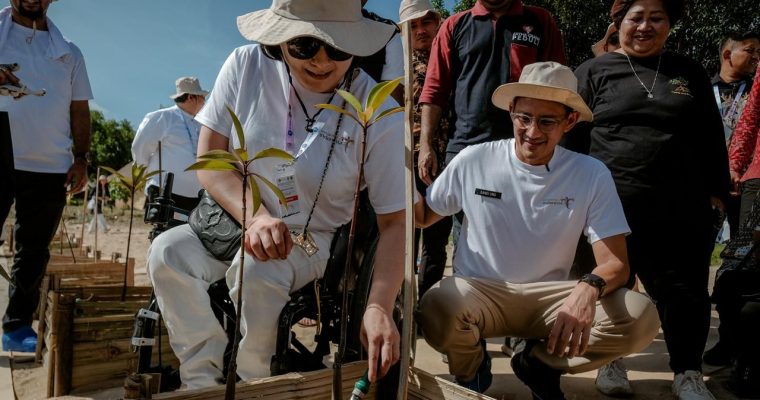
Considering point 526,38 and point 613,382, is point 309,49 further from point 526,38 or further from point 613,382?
point 613,382

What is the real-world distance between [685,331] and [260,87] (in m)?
2.10

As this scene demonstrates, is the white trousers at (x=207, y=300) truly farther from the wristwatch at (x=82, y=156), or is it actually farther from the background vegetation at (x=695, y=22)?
the background vegetation at (x=695, y=22)

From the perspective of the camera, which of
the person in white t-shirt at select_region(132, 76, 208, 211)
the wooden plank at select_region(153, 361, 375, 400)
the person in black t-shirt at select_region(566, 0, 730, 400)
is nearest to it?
the wooden plank at select_region(153, 361, 375, 400)

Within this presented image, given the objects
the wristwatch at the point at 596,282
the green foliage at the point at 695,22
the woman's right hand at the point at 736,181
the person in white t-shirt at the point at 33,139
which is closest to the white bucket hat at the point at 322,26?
the wristwatch at the point at 596,282

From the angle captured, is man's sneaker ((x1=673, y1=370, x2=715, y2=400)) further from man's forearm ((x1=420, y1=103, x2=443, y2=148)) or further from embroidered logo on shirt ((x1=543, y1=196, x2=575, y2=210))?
man's forearm ((x1=420, y1=103, x2=443, y2=148))

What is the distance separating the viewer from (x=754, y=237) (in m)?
2.78

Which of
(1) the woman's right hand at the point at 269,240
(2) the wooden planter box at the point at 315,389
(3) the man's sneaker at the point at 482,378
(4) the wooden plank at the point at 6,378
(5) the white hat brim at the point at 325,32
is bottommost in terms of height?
(4) the wooden plank at the point at 6,378

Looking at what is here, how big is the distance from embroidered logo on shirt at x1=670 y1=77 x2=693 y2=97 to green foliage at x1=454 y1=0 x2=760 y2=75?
882cm

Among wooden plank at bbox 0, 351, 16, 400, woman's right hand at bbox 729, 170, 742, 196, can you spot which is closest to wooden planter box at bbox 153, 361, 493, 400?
wooden plank at bbox 0, 351, 16, 400

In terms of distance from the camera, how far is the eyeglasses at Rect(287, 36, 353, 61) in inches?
67.2

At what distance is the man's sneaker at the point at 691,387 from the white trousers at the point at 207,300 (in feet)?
5.60

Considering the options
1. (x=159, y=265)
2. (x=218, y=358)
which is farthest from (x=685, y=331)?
(x=159, y=265)

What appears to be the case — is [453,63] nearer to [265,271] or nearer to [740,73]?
[265,271]

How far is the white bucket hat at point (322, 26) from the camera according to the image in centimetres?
169
